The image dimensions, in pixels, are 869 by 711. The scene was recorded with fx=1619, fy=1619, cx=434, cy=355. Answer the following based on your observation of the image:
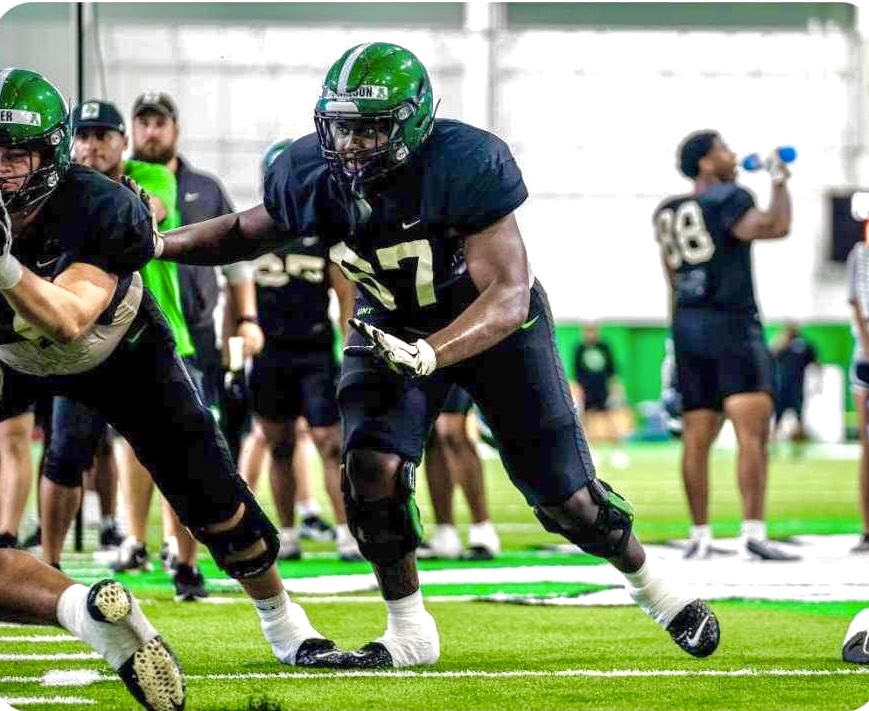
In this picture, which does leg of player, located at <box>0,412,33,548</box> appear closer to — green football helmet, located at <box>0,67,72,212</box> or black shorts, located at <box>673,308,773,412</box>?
green football helmet, located at <box>0,67,72,212</box>

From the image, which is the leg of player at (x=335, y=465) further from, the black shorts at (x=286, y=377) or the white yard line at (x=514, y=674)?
the white yard line at (x=514, y=674)

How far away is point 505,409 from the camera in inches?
155

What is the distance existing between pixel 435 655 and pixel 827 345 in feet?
71.4

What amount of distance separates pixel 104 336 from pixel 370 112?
2.58 feet

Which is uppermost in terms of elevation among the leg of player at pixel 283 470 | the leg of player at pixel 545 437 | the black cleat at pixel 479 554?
Answer: the leg of player at pixel 545 437

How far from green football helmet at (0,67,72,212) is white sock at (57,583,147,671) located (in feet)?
2.90

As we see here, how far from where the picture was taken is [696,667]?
402cm

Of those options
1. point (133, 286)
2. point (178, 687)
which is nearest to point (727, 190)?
point (133, 286)

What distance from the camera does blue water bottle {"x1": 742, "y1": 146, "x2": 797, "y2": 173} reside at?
6.75 m

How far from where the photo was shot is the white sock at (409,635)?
13.3ft

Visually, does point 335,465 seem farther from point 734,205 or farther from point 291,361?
point 734,205

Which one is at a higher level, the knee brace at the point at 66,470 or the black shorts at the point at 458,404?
the knee brace at the point at 66,470

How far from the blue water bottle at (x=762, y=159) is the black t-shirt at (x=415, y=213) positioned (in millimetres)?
3135

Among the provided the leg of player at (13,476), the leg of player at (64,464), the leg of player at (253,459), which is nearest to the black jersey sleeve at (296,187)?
the leg of player at (64,464)
